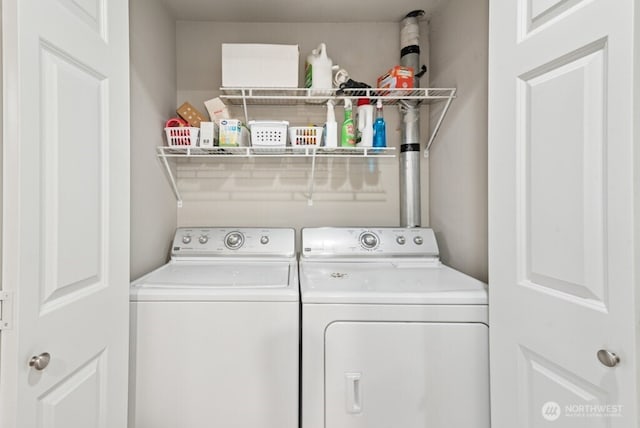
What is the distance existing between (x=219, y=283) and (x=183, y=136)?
945 millimetres

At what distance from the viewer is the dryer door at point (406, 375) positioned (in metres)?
1.21

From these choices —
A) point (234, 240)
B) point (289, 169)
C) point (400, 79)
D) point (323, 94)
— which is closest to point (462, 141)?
point (400, 79)

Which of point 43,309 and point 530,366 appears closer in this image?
point 43,309

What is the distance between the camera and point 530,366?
3.40 feet

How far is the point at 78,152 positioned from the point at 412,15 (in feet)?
6.76

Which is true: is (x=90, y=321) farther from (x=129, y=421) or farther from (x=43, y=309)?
(x=129, y=421)

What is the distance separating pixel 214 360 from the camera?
1227 millimetres

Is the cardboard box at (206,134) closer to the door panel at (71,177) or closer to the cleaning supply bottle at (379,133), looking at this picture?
the door panel at (71,177)

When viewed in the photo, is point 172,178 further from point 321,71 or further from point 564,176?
point 564,176

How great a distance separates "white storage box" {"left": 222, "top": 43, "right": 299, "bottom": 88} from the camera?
1.79 m

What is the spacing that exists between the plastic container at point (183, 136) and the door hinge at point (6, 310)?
3.94 feet

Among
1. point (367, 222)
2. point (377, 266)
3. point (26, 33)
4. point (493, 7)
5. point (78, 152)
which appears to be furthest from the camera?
point (367, 222)

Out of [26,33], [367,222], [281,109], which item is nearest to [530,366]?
[367,222]

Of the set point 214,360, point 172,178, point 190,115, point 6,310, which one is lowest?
point 214,360
